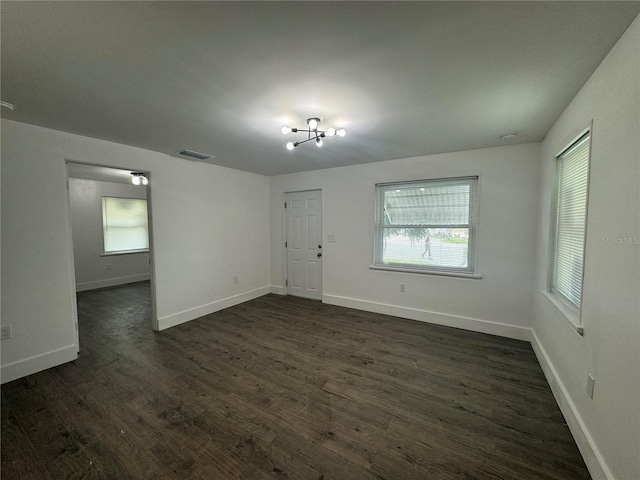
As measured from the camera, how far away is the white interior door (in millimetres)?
4684

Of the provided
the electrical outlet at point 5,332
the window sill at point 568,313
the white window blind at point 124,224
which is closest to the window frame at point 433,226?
the window sill at point 568,313

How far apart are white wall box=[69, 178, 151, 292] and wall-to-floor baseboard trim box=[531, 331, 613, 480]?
655cm

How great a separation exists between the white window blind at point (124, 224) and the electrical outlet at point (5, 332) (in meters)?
4.08

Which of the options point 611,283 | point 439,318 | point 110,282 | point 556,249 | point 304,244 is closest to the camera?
point 611,283

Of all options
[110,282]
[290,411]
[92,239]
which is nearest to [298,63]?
[290,411]

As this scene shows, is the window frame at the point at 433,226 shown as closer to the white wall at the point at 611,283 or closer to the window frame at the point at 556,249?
the window frame at the point at 556,249

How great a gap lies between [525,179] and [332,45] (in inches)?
117

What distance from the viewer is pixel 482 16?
3.74 ft

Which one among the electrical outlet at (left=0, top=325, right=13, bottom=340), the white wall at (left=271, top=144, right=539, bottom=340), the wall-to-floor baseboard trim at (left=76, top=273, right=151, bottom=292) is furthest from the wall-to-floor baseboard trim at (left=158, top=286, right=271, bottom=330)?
the wall-to-floor baseboard trim at (left=76, top=273, right=151, bottom=292)

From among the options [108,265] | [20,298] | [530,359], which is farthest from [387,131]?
[108,265]

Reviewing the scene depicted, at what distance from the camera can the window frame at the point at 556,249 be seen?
1.67 m

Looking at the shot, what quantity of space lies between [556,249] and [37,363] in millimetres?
5264

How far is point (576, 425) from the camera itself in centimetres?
164

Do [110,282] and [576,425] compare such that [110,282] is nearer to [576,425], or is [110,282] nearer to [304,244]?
[304,244]
